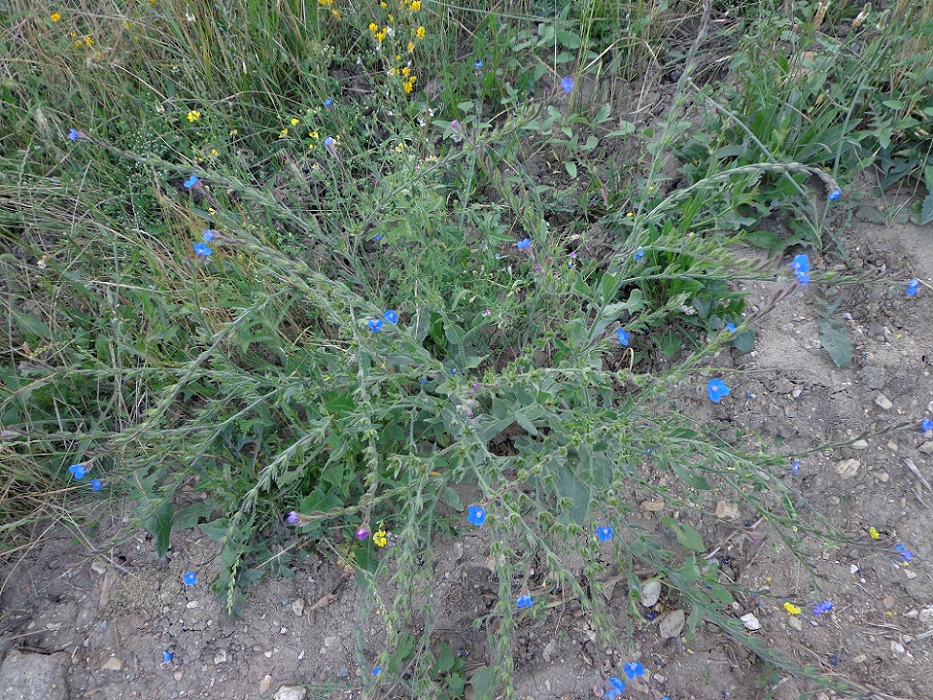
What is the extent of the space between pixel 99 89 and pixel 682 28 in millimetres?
2862

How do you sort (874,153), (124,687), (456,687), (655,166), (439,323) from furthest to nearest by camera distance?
(874,153)
(439,323)
(124,687)
(456,687)
(655,166)

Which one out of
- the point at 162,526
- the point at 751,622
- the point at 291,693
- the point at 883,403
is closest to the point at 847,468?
the point at 883,403

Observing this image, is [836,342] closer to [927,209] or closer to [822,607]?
[927,209]

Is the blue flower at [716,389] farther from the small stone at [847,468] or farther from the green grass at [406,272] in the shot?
the small stone at [847,468]

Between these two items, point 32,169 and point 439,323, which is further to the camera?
point 32,169

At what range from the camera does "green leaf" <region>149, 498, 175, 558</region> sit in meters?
2.26

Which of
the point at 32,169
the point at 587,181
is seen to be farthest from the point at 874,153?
the point at 32,169

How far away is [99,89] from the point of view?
9.97ft

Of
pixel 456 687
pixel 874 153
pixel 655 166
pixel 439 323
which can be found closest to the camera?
pixel 655 166

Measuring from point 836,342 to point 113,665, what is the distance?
289 centimetres

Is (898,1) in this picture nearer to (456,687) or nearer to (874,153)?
(874,153)

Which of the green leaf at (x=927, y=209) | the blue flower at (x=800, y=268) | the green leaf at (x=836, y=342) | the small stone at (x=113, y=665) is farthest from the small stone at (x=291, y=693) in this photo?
the green leaf at (x=927, y=209)

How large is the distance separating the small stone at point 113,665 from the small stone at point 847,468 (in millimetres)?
2611

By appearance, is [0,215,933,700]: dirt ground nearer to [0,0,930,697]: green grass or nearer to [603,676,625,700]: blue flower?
[0,0,930,697]: green grass
